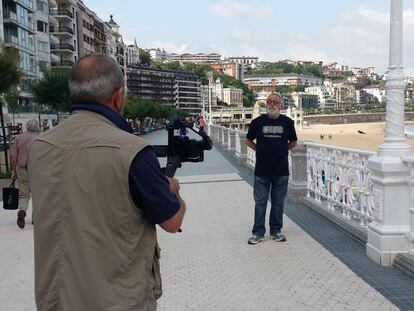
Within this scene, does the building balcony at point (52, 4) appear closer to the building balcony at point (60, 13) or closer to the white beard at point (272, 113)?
the building balcony at point (60, 13)

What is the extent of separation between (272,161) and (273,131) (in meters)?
0.36

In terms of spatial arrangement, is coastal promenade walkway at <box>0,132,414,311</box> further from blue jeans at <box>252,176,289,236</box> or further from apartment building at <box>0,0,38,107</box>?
apartment building at <box>0,0,38,107</box>

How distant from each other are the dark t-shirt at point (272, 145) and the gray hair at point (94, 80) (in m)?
4.59

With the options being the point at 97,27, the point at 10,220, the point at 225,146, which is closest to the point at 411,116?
the point at 97,27

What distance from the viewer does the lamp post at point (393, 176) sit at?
17.7ft

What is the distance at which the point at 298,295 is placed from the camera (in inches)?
183

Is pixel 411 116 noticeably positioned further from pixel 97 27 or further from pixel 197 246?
pixel 197 246

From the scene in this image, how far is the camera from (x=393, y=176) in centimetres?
538

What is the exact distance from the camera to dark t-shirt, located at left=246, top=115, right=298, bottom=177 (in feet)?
21.9

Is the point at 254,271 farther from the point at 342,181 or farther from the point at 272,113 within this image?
the point at 342,181

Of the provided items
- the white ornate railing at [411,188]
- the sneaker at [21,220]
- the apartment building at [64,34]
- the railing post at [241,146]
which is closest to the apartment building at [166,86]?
the apartment building at [64,34]

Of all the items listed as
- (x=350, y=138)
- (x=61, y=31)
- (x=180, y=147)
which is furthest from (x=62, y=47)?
(x=180, y=147)

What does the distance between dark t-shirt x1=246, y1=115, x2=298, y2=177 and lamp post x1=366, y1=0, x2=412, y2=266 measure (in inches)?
49.9

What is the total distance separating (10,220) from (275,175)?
483cm
